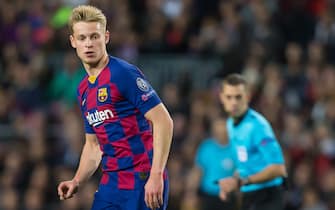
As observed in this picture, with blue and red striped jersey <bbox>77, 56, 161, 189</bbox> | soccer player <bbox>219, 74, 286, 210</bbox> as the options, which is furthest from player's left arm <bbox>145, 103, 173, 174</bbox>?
soccer player <bbox>219, 74, 286, 210</bbox>

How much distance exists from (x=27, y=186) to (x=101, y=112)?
658cm

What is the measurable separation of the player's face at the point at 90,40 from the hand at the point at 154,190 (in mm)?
973

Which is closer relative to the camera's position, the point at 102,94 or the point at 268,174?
the point at 102,94

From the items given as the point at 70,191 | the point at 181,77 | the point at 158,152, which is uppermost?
the point at 181,77

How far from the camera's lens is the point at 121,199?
6.05 metres

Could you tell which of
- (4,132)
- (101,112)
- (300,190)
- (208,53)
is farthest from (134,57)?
(101,112)

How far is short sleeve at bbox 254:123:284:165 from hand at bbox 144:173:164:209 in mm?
2237

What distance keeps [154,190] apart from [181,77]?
839 centimetres

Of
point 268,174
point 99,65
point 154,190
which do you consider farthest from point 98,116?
point 268,174

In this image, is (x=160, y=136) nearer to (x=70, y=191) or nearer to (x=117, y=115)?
(x=117, y=115)

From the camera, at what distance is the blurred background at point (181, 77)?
1220cm

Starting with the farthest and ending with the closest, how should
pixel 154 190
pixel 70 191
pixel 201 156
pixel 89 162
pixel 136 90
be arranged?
1. pixel 201 156
2. pixel 89 162
3. pixel 70 191
4. pixel 136 90
5. pixel 154 190

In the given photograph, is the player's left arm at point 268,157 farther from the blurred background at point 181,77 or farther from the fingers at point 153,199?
the blurred background at point 181,77

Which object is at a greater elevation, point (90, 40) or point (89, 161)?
point (90, 40)
